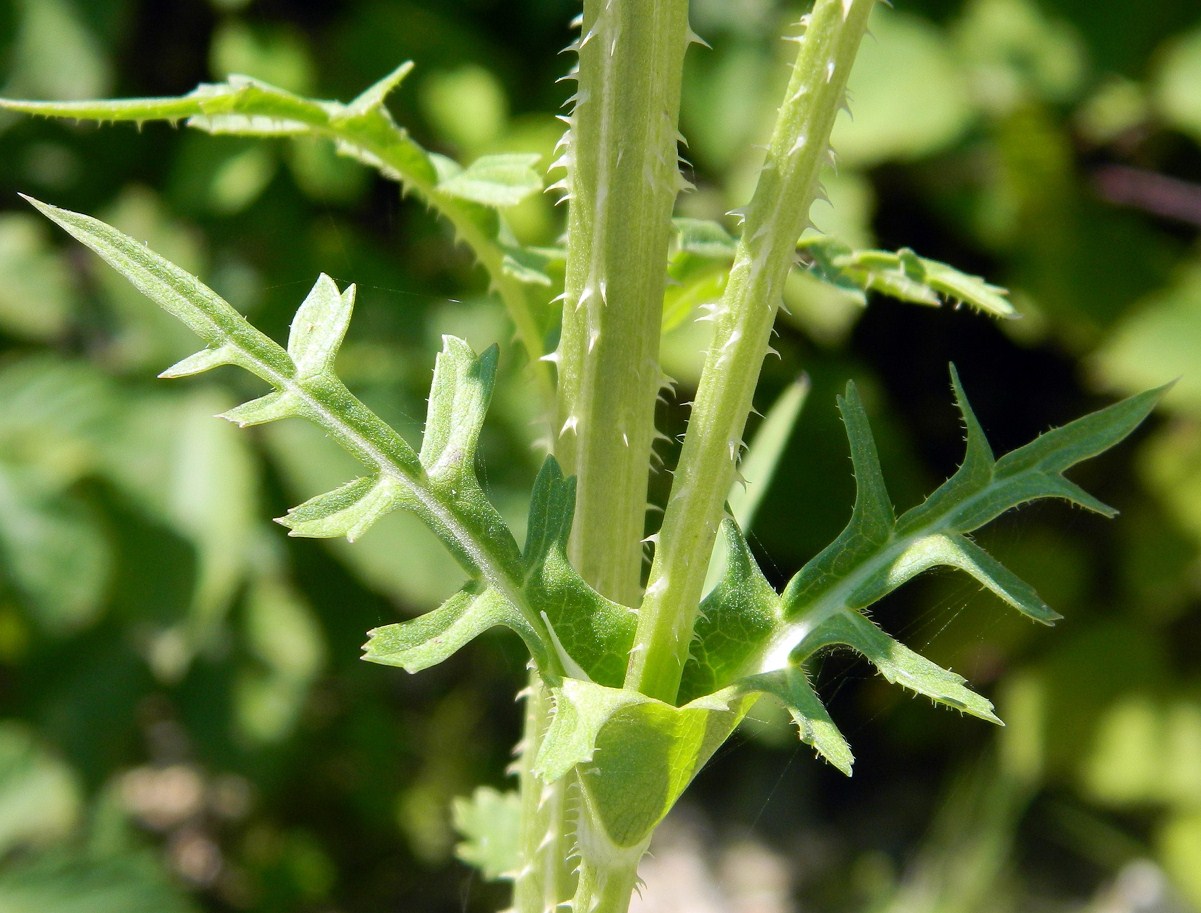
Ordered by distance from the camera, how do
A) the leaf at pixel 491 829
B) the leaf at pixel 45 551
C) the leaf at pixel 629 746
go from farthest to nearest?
the leaf at pixel 45 551, the leaf at pixel 491 829, the leaf at pixel 629 746

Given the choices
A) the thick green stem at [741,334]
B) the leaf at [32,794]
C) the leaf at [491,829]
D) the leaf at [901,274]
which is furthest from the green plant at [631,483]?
the leaf at [32,794]

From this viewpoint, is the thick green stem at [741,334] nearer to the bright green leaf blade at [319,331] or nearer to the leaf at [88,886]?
the bright green leaf blade at [319,331]

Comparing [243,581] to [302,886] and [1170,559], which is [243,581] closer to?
[302,886]

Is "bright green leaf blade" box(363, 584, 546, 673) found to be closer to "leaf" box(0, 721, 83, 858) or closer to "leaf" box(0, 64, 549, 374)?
"leaf" box(0, 64, 549, 374)

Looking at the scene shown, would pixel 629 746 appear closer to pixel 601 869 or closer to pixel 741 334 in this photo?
pixel 601 869

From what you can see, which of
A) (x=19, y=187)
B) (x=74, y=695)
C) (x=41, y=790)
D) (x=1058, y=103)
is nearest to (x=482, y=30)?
(x=19, y=187)

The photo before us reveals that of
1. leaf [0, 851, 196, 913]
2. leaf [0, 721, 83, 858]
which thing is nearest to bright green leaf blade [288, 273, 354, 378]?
leaf [0, 851, 196, 913]
